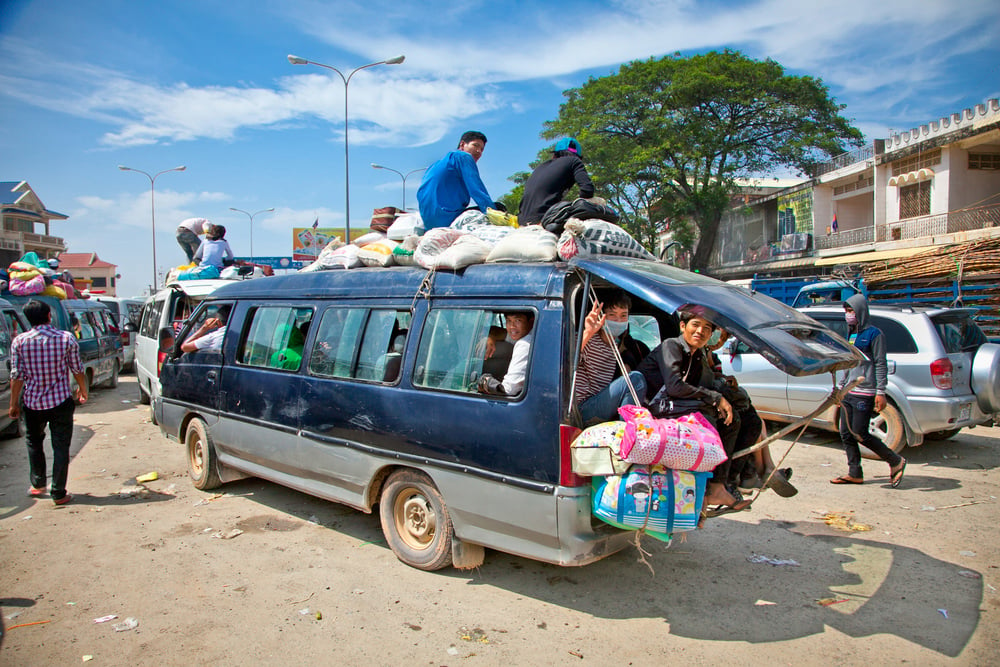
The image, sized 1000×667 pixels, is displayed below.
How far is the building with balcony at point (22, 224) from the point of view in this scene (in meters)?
46.5

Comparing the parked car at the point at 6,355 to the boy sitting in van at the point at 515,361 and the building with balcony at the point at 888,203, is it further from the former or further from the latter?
the building with balcony at the point at 888,203

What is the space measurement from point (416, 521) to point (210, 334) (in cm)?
318

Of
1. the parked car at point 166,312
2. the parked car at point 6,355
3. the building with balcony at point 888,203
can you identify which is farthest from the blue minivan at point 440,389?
the building with balcony at point 888,203

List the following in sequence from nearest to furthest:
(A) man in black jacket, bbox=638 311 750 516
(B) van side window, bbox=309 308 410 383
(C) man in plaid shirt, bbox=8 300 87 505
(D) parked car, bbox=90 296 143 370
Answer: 1. (A) man in black jacket, bbox=638 311 750 516
2. (B) van side window, bbox=309 308 410 383
3. (C) man in plaid shirt, bbox=8 300 87 505
4. (D) parked car, bbox=90 296 143 370

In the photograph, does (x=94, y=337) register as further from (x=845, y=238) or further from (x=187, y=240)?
(x=845, y=238)

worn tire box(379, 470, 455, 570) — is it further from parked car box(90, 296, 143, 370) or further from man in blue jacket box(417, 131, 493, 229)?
parked car box(90, 296, 143, 370)

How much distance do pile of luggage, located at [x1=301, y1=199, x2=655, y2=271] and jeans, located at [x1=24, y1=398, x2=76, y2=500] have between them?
3.05 metres

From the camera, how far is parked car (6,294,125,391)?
12570 millimetres

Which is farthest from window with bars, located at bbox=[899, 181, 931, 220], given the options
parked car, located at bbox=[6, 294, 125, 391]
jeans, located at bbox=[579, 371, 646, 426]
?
parked car, located at bbox=[6, 294, 125, 391]

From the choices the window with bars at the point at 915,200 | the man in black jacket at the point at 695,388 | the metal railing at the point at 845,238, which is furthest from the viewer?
the metal railing at the point at 845,238

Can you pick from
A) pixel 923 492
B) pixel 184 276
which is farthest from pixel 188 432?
pixel 923 492

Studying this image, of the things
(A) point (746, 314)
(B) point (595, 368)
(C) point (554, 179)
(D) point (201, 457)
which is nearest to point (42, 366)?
(D) point (201, 457)

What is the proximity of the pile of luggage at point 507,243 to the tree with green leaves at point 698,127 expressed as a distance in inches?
1021

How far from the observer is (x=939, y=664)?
3.34 meters
